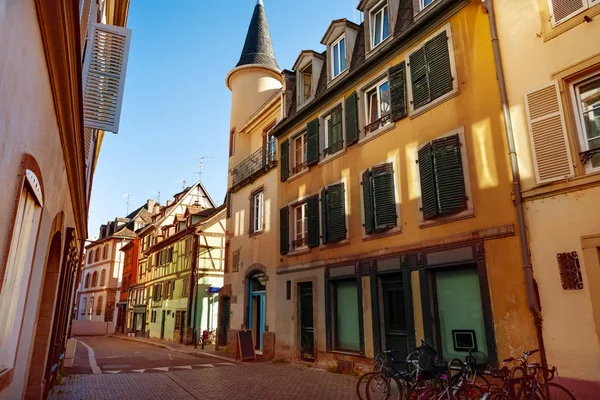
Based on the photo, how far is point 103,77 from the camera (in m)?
6.12

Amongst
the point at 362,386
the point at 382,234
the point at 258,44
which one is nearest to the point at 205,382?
the point at 362,386

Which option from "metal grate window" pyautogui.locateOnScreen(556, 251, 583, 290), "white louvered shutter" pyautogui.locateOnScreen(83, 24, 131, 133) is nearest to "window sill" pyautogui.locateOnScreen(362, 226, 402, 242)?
"metal grate window" pyautogui.locateOnScreen(556, 251, 583, 290)

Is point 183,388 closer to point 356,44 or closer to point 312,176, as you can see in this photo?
point 312,176

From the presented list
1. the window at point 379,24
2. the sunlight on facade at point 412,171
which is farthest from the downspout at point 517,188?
the window at point 379,24

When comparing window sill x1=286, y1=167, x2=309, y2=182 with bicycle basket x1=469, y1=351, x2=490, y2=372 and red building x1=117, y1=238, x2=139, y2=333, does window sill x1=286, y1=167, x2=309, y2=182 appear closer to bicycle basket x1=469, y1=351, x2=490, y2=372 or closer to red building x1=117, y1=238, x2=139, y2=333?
bicycle basket x1=469, y1=351, x2=490, y2=372

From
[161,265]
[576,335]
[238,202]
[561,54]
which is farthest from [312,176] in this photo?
[161,265]

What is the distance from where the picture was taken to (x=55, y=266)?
7.55 metres

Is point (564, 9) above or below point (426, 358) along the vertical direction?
above

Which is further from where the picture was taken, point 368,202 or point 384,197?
point 368,202

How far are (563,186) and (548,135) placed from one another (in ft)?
3.33

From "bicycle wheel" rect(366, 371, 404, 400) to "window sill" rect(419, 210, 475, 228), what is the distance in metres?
3.62

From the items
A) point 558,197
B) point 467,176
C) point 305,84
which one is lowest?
point 558,197

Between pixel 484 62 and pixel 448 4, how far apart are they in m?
1.93

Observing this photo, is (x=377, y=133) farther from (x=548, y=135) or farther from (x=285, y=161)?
(x=285, y=161)
